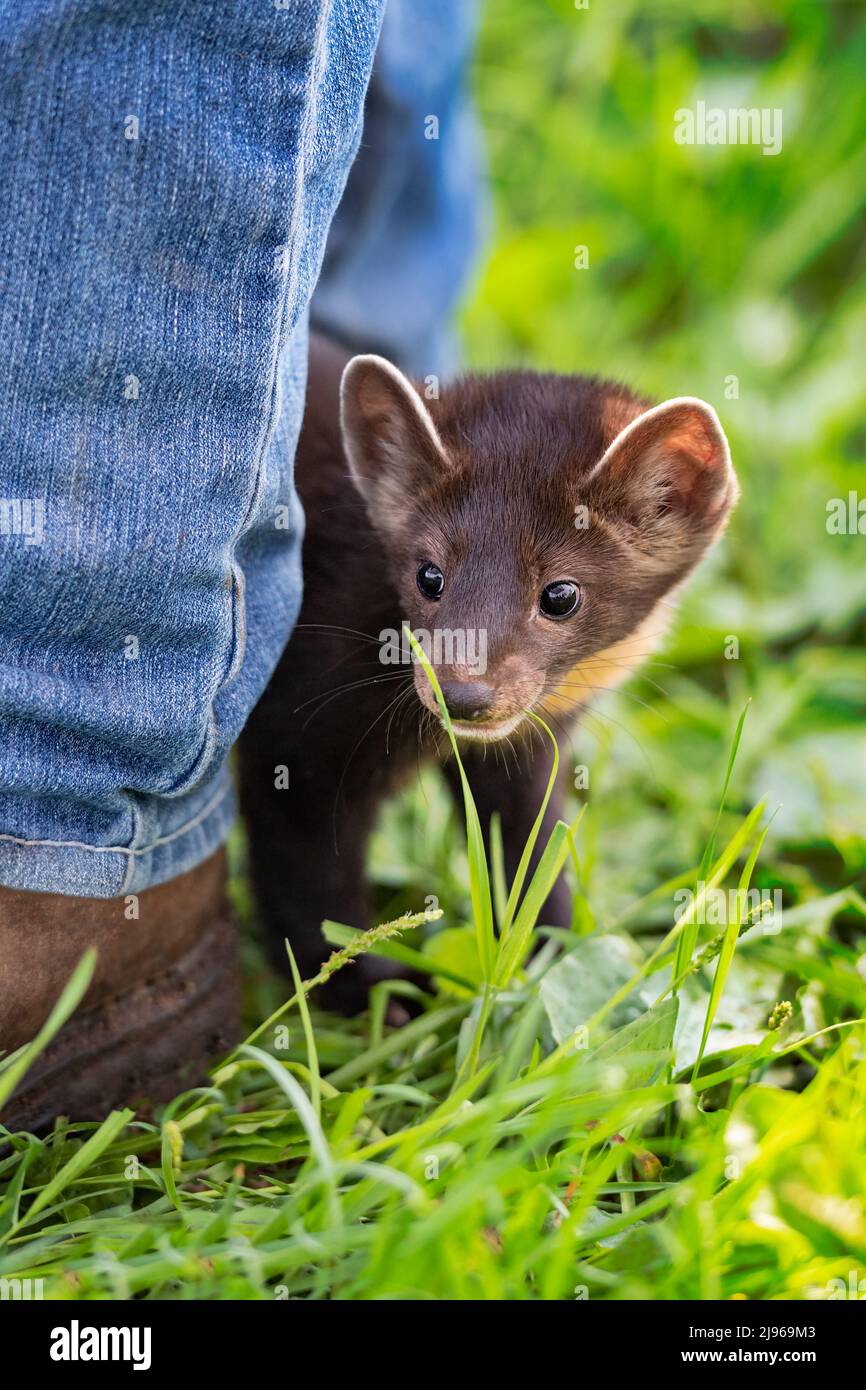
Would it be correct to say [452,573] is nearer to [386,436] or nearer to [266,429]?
[386,436]

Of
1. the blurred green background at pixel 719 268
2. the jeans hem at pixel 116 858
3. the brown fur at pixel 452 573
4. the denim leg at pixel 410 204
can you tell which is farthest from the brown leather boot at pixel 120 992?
the denim leg at pixel 410 204

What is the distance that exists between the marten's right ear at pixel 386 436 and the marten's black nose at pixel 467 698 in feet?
1.56

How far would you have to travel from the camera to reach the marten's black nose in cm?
224

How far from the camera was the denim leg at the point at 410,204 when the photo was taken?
12.1 ft

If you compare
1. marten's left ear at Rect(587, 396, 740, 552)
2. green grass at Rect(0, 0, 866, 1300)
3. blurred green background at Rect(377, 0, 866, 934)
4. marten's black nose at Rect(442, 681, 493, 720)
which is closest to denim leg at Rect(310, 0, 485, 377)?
blurred green background at Rect(377, 0, 866, 934)

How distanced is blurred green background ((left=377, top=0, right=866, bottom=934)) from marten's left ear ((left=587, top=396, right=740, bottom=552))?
1.18m
